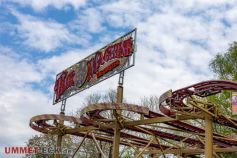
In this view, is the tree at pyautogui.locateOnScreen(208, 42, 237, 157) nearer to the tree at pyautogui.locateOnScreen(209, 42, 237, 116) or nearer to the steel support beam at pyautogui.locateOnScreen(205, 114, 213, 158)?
the tree at pyautogui.locateOnScreen(209, 42, 237, 116)

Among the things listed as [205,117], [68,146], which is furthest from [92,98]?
[205,117]

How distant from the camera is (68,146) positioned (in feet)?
114

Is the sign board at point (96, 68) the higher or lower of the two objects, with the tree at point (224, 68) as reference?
lower

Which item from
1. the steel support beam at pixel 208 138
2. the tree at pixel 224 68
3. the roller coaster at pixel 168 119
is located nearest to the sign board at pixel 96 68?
the roller coaster at pixel 168 119

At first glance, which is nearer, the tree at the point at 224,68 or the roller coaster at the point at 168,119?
the roller coaster at the point at 168,119

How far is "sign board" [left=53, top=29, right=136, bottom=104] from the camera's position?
1542 cm

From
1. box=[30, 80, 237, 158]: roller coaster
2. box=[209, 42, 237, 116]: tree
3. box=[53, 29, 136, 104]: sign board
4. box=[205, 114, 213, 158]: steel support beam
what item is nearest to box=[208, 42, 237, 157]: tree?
box=[209, 42, 237, 116]: tree

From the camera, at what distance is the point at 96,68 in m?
17.3

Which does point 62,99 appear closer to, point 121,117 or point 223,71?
point 121,117

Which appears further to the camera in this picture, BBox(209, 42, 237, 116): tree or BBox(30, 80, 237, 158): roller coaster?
BBox(209, 42, 237, 116): tree

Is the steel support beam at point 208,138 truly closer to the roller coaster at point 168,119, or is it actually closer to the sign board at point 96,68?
the roller coaster at point 168,119

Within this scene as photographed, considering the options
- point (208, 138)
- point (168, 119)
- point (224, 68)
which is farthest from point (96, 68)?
point (224, 68)

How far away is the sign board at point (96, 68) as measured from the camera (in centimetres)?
1542

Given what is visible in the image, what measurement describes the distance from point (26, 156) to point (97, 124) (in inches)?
963
